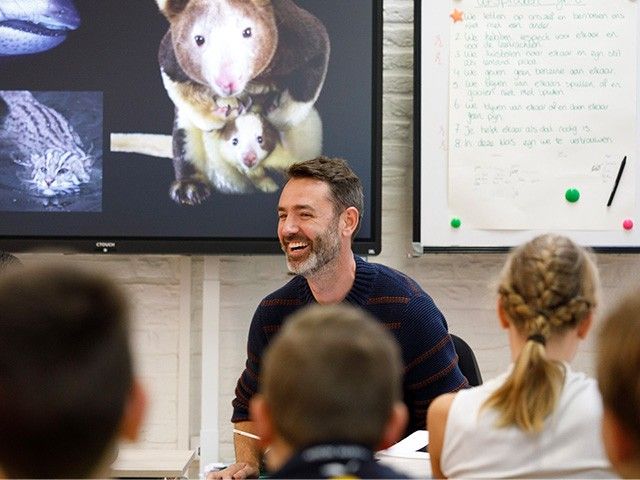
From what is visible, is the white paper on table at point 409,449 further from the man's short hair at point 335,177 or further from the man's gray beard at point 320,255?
the man's short hair at point 335,177

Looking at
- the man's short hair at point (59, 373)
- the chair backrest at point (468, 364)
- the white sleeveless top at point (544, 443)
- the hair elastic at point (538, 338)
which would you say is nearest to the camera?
the man's short hair at point (59, 373)

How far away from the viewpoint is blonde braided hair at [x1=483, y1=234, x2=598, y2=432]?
1665 mm

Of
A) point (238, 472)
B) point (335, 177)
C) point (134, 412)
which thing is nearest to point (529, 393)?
point (134, 412)

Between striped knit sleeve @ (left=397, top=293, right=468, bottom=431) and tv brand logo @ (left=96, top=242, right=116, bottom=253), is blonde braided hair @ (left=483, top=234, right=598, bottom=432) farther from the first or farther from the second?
tv brand logo @ (left=96, top=242, right=116, bottom=253)

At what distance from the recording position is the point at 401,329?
2.82m

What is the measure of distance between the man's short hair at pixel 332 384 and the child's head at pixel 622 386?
0.90ft

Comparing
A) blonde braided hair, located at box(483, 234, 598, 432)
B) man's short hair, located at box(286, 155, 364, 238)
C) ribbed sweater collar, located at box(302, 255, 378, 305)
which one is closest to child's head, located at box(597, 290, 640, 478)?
blonde braided hair, located at box(483, 234, 598, 432)

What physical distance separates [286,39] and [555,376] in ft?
7.12

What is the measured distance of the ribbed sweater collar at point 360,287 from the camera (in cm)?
287

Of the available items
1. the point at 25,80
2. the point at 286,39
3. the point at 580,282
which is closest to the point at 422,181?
the point at 286,39

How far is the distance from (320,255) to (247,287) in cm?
90

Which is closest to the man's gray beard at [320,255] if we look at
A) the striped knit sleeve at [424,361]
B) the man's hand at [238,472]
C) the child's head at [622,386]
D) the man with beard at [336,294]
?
the man with beard at [336,294]

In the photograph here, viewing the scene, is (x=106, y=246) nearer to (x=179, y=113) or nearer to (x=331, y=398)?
(x=179, y=113)

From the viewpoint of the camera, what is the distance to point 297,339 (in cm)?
117
